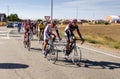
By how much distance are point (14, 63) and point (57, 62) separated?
1693 millimetres

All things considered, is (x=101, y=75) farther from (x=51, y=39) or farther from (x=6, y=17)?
(x=6, y=17)

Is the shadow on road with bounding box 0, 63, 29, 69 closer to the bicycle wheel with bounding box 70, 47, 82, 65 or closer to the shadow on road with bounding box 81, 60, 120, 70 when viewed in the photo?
the bicycle wheel with bounding box 70, 47, 82, 65

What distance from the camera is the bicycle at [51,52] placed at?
1209 centimetres

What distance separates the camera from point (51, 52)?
12.4 m

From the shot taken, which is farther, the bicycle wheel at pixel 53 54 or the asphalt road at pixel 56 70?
the bicycle wheel at pixel 53 54

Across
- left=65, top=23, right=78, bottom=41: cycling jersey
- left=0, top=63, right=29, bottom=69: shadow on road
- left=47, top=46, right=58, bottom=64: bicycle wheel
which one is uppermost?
left=65, top=23, right=78, bottom=41: cycling jersey

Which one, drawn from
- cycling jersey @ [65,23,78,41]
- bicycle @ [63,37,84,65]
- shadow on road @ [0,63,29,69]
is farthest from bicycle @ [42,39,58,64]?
shadow on road @ [0,63,29,69]

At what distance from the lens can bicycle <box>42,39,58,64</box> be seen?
39.7 ft

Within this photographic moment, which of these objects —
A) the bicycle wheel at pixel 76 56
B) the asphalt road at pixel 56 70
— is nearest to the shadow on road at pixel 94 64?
the asphalt road at pixel 56 70

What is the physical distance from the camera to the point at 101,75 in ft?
30.9

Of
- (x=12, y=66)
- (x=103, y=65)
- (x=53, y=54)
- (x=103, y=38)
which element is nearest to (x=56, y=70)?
(x=12, y=66)

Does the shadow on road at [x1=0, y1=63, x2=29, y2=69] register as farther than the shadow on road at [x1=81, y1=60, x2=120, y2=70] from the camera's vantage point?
No

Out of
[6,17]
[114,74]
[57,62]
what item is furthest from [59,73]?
[6,17]

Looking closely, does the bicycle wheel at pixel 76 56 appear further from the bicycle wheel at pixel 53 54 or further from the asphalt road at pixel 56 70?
the bicycle wheel at pixel 53 54
